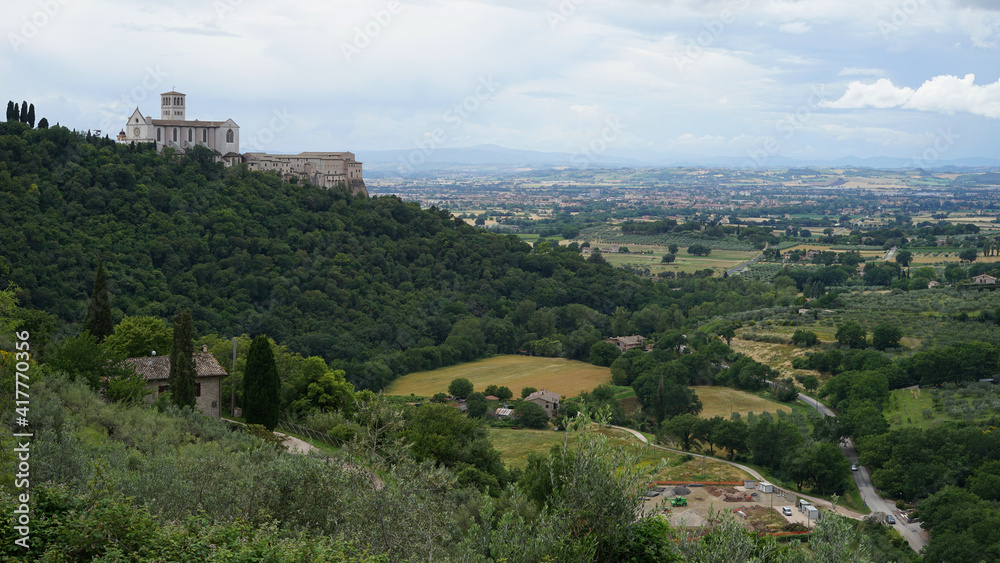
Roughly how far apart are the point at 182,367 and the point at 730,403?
3022 cm

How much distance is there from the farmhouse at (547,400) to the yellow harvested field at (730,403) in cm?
781

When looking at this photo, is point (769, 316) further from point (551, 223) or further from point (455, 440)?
point (551, 223)

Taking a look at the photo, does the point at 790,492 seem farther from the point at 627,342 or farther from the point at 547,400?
the point at 627,342

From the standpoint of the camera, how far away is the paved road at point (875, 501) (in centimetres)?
2409

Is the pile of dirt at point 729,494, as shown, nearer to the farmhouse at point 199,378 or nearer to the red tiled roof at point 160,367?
the farmhouse at point 199,378

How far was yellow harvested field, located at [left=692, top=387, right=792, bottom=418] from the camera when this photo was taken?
3916 cm

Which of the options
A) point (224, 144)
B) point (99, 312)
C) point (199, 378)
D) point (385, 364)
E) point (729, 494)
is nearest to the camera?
point (199, 378)

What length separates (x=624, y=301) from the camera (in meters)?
67.9

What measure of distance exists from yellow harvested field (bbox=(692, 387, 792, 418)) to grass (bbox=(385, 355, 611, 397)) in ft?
22.8

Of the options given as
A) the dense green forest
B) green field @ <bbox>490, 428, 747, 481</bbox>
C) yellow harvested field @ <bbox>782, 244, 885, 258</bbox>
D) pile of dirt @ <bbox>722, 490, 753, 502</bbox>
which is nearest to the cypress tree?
the dense green forest

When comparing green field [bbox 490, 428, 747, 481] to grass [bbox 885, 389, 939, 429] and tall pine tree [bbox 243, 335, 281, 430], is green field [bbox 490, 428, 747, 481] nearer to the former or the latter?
tall pine tree [bbox 243, 335, 281, 430]

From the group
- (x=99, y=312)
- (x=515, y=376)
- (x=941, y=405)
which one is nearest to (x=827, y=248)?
(x=515, y=376)

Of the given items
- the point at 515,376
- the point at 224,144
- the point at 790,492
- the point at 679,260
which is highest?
the point at 224,144

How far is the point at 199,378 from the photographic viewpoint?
829 inches
